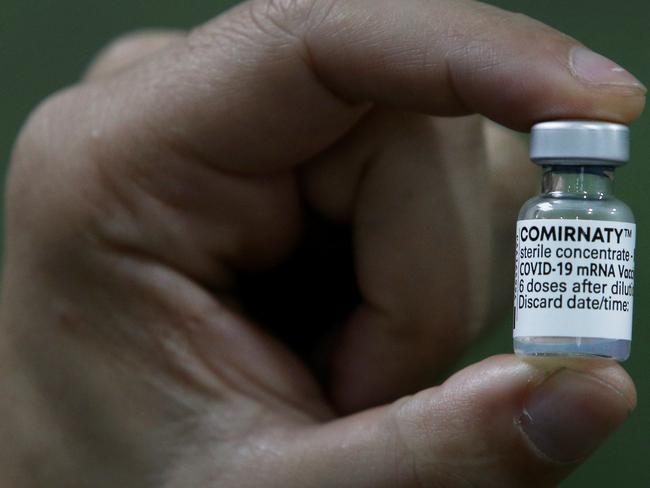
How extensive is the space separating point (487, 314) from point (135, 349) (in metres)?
0.42

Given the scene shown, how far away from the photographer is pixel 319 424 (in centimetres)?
93

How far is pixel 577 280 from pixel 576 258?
16mm

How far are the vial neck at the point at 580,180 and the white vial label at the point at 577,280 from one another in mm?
47

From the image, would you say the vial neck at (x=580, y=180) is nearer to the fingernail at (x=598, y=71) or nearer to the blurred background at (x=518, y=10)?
the fingernail at (x=598, y=71)

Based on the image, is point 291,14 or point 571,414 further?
point 291,14

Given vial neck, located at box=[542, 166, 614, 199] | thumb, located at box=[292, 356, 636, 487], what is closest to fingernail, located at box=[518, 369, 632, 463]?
thumb, located at box=[292, 356, 636, 487]

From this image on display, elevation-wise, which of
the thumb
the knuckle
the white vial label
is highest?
the knuckle

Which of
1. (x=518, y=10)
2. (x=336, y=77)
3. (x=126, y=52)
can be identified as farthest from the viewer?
(x=518, y=10)

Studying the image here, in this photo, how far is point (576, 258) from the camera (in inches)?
25.1

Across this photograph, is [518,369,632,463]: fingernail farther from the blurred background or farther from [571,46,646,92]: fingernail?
the blurred background

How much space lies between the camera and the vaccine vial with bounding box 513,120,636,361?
63 cm

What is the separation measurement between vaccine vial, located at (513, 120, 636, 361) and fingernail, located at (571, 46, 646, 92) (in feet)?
0.13

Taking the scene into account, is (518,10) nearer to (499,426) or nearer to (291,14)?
(291,14)

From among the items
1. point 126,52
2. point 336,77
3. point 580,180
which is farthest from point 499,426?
point 126,52
